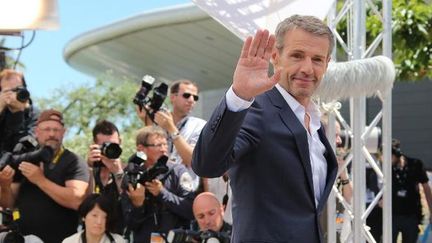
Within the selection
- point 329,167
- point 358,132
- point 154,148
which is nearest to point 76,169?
point 154,148

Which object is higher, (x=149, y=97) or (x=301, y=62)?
(x=149, y=97)

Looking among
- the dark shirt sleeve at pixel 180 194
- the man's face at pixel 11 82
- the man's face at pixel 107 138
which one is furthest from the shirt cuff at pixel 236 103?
→ the man's face at pixel 11 82

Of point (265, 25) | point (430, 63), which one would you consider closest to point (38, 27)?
point (265, 25)

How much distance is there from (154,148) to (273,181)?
3.23 metres

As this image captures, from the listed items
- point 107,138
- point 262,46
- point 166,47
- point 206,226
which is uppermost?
point 166,47

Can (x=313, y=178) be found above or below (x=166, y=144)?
below

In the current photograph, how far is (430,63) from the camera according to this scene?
8.79m

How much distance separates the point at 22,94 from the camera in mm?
5609

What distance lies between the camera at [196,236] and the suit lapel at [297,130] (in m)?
2.63

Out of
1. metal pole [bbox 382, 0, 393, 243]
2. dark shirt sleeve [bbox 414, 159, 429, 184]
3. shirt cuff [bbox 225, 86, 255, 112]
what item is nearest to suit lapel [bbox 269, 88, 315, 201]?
shirt cuff [bbox 225, 86, 255, 112]

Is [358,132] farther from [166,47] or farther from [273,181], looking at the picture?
[166,47]

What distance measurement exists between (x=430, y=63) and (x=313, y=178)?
6542 millimetres

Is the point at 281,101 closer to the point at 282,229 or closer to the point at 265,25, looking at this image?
the point at 282,229

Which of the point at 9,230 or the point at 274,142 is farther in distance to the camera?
the point at 9,230
